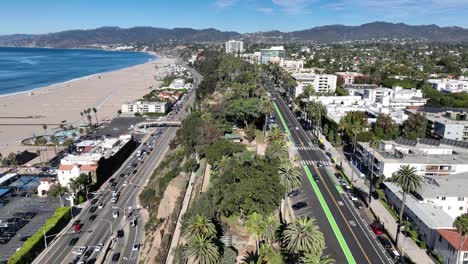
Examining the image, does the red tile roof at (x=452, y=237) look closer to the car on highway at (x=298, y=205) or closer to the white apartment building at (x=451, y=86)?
the car on highway at (x=298, y=205)

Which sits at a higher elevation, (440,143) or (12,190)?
(440,143)

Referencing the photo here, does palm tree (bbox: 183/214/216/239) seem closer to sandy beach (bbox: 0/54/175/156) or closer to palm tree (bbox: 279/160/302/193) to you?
palm tree (bbox: 279/160/302/193)

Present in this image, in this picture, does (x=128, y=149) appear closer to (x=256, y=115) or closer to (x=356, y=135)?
(x=256, y=115)

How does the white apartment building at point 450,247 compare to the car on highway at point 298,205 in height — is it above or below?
above

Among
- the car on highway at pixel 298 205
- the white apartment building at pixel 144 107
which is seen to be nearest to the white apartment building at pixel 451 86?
the white apartment building at pixel 144 107

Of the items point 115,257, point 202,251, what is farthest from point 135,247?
point 202,251

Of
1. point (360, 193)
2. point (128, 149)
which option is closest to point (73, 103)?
point (128, 149)

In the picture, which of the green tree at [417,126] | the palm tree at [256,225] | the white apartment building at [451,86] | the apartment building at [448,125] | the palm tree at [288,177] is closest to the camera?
the palm tree at [256,225]
